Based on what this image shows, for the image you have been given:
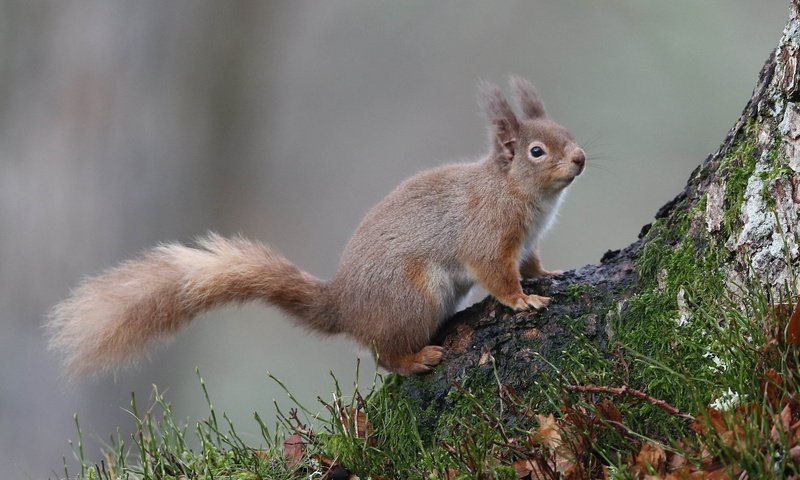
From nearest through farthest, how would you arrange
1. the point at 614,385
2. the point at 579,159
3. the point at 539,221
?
the point at 614,385, the point at 579,159, the point at 539,221

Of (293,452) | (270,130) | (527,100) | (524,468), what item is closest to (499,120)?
(527,100)

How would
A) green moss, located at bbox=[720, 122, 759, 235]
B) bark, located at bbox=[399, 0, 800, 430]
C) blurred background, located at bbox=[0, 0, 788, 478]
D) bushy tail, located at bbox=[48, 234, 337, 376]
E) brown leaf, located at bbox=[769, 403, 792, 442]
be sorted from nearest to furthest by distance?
brown leaf, located at bbox=[769, 403, 792, 442] → bark, located at bbox=[399, 0, 800, 430] → green moss, located at bbox=[720, 122, 759, 235] → bushy tail, located at bbox=[48, 234, 337, 376] → blurred background, located at bbox=[0, 0, 788, 478]

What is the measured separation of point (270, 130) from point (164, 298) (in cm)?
446

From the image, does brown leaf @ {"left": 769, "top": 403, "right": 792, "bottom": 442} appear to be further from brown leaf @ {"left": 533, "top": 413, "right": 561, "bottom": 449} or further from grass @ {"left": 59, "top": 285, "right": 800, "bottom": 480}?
brown leaf @ {"left": 533, "top": 413, "right": 561, "bottom": 449}

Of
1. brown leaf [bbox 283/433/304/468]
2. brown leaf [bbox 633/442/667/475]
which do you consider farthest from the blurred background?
brown leaf [bbox 633/442/667/475]

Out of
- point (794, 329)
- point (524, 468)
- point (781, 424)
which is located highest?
point (794, 329)

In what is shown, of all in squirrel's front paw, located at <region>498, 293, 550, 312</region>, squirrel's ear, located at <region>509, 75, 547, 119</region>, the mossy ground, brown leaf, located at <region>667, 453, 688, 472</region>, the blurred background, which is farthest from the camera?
the blurred background

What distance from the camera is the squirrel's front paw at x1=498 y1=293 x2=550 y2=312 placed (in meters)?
3.11

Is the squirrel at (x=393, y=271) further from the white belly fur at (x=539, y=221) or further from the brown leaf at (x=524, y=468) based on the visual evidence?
the brown leaf at (x=524, y=468)

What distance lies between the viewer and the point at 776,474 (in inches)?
71.7

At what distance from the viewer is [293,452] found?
2.78 m

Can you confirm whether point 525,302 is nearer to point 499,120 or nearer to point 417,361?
point 417,361

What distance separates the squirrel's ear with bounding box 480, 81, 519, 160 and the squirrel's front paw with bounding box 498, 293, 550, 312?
842mm

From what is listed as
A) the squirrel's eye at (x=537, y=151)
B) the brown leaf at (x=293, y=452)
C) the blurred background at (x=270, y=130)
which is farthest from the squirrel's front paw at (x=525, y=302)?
the blurred background at (x=270, y=130)
